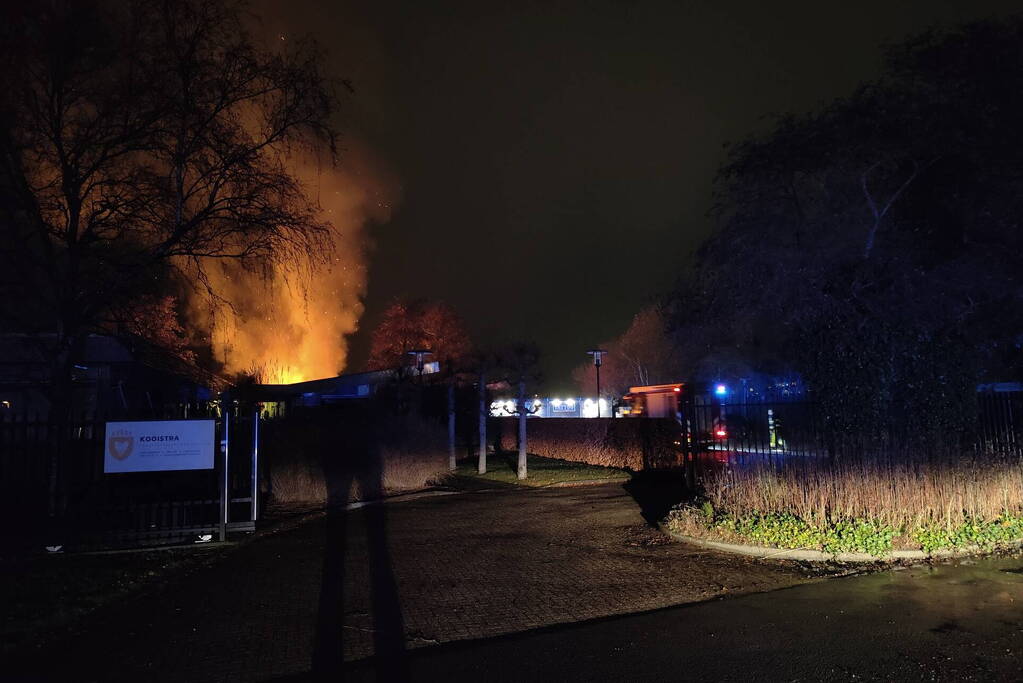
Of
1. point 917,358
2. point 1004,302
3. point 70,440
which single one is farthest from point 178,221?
point 1004,302

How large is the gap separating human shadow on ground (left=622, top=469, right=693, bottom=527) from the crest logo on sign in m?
7.61

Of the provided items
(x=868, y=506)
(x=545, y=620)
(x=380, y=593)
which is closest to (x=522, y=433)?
(x=868, y=506)

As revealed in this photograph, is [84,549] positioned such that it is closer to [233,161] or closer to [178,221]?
[178,221]

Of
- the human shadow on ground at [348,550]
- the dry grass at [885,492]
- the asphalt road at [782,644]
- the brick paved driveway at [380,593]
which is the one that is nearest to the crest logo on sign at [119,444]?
the brick paved driveway at [380,593]

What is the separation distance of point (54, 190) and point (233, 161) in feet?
9.03

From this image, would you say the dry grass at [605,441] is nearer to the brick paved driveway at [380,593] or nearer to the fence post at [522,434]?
the fence post at [522,434]

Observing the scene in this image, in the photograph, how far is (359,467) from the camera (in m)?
16.1

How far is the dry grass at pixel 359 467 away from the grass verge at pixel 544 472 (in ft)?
6.78

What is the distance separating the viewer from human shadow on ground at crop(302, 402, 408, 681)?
572 centimetres

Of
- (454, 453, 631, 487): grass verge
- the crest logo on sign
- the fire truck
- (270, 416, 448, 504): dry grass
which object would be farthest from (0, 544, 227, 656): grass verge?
(454, 453, 631, 487): grass verge

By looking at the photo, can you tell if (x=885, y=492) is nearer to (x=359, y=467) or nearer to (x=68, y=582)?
(x=68, y=582)

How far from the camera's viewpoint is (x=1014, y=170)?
1400cm

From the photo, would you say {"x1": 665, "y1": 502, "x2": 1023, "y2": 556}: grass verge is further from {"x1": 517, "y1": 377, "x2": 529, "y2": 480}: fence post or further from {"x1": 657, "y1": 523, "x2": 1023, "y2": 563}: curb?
{"x1": 517, "y1": 377, "x2": 529, "y2": 480}: fence post

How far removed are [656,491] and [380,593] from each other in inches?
347
